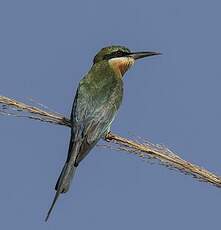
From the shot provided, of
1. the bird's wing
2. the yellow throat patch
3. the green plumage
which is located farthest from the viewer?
the yellow throat patch

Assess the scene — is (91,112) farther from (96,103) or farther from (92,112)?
(96,103)

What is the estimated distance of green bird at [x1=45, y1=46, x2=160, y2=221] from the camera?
300cm

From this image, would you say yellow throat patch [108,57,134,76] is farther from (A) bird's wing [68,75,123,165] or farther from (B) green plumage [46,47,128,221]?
(A) bird's wing [68,75,123,165]

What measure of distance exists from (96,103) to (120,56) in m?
A: 0.72

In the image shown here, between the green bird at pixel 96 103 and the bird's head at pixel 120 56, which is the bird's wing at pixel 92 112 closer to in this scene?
the green bird at pixel 96 103

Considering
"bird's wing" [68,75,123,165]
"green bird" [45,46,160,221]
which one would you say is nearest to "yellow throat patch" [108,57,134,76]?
"green bird" [45,46,160,221]

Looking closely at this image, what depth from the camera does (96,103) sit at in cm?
342

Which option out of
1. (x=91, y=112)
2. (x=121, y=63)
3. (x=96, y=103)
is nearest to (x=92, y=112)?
(x=91, y=112)

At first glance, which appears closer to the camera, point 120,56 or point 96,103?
point 96,103

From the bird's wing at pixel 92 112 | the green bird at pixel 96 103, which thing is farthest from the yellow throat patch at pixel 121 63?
the bird's wing at pixel 92 112

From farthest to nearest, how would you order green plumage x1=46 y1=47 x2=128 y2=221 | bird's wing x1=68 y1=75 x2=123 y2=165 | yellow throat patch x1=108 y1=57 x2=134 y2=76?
yellow throat patch x1=108 y1=57 x2=134 y2=76 < bird's wing x1=68 y1=75 x2=123 y2=165 < green plumage x1=46 y1=47 x2=128 y2=221

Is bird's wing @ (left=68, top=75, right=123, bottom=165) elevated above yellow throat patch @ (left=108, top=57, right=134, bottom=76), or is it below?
below

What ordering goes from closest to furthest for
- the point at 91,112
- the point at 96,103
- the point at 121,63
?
1. the point at 91,112
2. the point at 96,103
3. the point at 121,63

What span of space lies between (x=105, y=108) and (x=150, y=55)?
80 centimetres
